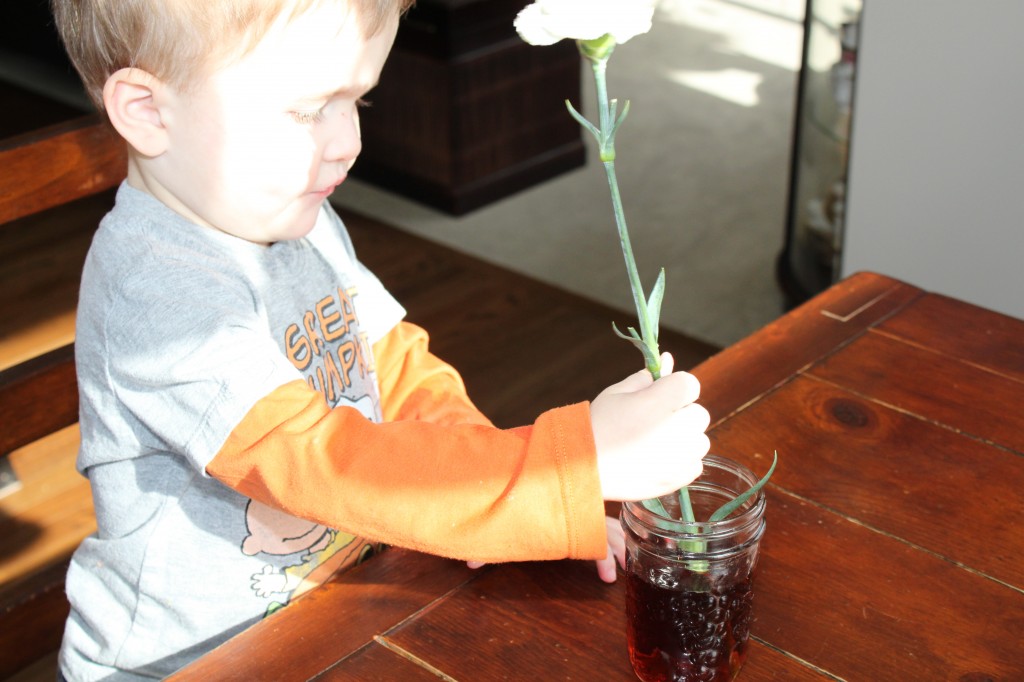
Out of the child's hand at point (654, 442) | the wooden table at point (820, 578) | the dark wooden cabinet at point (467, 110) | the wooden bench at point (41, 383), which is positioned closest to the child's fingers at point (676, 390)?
the child's hand at point (654, 442)

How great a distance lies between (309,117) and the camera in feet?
2.74

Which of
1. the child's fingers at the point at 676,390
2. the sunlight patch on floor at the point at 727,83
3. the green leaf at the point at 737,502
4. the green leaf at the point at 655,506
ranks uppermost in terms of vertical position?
the child's fingers at the point at 676,390

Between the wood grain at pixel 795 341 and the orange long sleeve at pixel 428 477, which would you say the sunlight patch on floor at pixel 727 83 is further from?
the orange long sleeve at pixel 428 477

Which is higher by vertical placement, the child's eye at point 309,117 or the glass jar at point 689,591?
the child's eye at point 309,117

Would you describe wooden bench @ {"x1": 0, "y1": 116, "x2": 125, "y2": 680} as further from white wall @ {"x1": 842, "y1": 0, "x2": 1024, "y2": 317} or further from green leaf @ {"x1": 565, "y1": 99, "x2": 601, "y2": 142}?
white wall @ {"x1": 842, "y1": 0, "x2": 1024, "y2": 317}

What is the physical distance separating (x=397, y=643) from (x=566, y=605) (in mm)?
109

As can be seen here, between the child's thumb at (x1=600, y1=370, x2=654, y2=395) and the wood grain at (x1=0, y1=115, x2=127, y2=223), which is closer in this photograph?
the child's thumb at (x1=600, y1=370, x2=654, y2=395)

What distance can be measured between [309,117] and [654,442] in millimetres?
341

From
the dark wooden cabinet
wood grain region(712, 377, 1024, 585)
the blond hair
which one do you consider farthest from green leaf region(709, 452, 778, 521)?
the dark wooden cabinet

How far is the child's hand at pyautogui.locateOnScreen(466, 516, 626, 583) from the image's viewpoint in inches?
30.8

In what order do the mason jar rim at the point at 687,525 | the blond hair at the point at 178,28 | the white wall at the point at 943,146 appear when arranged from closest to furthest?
the mason jar rim at the point at 687,525 < the blond hair at the point at 178,28 < the white wall at the point at 943,146

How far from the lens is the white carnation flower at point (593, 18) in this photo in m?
0.55

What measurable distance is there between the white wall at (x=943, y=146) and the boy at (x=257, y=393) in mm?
1217

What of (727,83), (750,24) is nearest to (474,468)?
(727,83)
